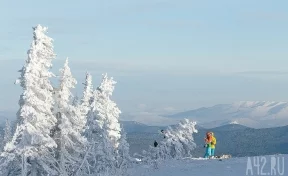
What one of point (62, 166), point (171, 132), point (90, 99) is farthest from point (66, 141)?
point (171, 132)

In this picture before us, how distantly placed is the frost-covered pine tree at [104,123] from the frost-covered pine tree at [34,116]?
52.6 feet

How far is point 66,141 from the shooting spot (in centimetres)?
3534

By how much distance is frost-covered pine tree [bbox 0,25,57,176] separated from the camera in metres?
32.1

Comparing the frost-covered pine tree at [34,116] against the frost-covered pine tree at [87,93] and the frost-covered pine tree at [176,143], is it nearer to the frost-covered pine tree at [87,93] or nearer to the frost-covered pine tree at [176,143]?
the frost-covered pine tree at [87,93]

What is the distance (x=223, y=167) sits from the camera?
38250 mm

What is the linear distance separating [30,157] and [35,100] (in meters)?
3.14

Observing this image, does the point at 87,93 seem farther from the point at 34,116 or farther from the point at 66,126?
the point at 34,116

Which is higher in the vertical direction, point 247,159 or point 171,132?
point 171,132

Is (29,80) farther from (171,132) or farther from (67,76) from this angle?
(171,132)

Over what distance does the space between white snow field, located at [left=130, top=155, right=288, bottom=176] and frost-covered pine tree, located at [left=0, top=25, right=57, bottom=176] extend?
9.82 metres

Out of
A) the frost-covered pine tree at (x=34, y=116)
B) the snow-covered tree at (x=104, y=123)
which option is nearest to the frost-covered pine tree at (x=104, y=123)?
the snow-covered tree at (x=104, y=123)

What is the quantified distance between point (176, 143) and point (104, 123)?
15772 millimetres

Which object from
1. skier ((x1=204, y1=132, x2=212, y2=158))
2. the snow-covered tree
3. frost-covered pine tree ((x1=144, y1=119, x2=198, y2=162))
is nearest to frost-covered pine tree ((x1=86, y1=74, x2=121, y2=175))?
the snow-covered tree

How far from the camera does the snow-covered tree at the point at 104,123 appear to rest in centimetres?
4984
